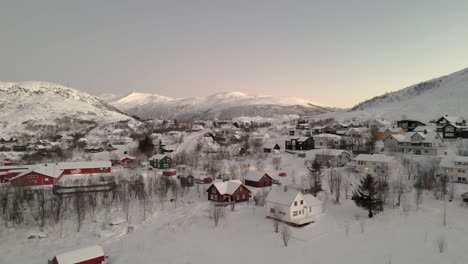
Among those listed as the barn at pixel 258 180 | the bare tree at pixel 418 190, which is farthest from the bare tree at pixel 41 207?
the bare tree at pixel 418 190

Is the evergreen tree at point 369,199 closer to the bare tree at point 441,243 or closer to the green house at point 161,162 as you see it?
the bare tree at point 441,243

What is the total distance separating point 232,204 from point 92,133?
89.5 metres

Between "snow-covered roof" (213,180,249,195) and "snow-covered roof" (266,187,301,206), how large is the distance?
595 cm

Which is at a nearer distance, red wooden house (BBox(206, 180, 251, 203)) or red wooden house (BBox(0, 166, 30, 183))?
red wooden house (BBox(206, 180, 251, 203))

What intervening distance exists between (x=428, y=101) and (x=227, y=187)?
110 m

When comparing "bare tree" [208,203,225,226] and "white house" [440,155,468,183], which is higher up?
"white house" [440,155,468,183]

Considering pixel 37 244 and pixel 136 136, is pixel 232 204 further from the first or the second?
pixel 136 136

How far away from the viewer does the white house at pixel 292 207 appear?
28.3m

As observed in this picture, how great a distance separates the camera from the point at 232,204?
111 feet

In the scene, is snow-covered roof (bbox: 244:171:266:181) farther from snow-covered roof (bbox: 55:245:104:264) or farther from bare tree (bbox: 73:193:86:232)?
snow-covered roof (bbox: 55:245:104:264)

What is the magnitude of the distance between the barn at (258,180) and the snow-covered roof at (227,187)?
195 inches


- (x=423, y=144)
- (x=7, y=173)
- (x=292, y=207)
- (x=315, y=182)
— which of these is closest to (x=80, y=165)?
(x=7, y=173)

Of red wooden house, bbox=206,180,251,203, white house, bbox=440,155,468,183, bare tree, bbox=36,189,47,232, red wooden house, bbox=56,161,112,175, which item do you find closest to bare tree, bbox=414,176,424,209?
white house, bbox=440,155,468,183

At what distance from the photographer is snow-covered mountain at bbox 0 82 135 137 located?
4525 inches
